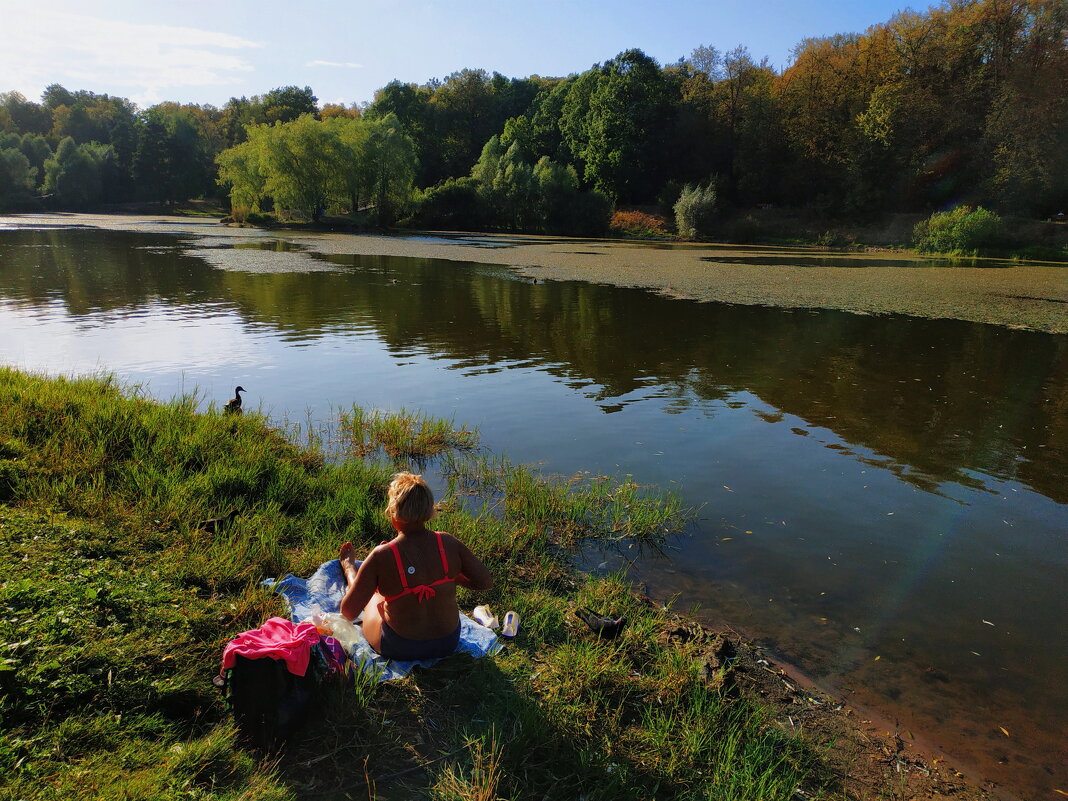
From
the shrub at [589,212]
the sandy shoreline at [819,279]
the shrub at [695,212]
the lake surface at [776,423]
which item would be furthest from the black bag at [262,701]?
the shrub at [589,212]

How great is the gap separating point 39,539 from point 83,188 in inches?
4243

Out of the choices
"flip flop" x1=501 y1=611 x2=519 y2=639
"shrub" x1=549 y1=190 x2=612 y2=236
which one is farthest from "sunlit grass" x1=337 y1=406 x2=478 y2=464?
"shrub" x1=549 y1=190 x2=612 y2=236

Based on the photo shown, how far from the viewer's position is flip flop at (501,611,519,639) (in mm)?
A: 4043

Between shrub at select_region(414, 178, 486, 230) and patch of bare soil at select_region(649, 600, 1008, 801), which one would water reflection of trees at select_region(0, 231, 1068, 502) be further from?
shrub at select_region(414, 178, 486, 230)

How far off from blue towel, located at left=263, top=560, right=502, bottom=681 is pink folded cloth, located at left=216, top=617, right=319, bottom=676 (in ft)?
1.34

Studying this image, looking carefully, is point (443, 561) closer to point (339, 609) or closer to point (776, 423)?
point (339, 609)

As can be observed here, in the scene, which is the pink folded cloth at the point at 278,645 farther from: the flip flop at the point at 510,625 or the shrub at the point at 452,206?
the shrub at the point at 452,206

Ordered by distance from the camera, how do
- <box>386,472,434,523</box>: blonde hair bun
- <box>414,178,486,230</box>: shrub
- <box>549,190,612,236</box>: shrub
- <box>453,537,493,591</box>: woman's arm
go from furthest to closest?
<box>414,178,486,230</box>: shrub, <box>549,190,612,236</box>: shrub, <box>453,537,493,591</box>: woman's arm, <box>386,472,434,523</box>: blonde hair bun

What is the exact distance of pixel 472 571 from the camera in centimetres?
379

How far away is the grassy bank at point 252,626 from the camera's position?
2826 mm

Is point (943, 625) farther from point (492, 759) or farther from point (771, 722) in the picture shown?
point (492, 759)

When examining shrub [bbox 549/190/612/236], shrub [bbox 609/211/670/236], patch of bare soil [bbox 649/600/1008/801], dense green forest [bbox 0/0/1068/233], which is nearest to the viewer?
patch of bare soil [bbox 649/600/1008/801]

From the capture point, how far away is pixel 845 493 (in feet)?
22.6

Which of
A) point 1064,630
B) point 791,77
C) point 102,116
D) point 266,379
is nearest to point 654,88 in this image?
point 791,77
